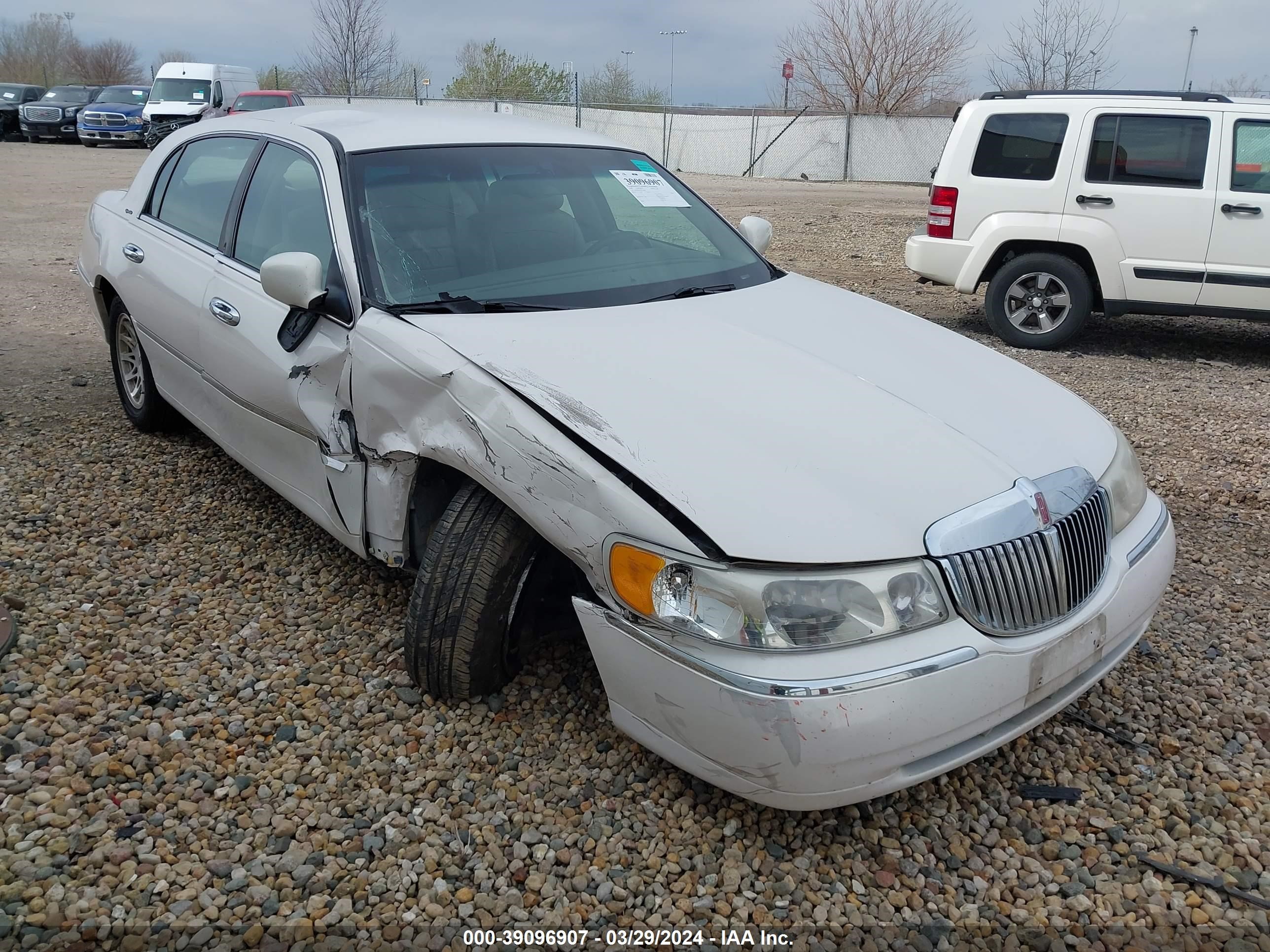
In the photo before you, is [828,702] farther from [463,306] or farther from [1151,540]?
[463,306]

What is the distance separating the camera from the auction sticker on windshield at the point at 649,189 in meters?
3.85

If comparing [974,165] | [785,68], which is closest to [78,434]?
[974,165]

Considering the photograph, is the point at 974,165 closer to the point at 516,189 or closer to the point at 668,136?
the point at 516,189

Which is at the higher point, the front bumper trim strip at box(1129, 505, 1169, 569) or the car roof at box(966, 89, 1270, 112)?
the car roof at box(966, 89, 1270, 112)

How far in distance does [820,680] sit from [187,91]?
27.1m

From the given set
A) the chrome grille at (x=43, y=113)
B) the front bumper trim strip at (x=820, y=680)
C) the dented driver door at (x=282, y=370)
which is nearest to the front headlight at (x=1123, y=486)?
the front bumper trim strip at (x=820, y=680)

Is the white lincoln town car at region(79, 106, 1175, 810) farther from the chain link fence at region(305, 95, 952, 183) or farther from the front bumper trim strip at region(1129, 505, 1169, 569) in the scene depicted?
the chain link fence at region(305, 95, 952, 183)

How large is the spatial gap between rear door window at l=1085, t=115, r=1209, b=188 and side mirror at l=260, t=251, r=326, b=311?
A: 629cm

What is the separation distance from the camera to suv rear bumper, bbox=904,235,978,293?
780cm

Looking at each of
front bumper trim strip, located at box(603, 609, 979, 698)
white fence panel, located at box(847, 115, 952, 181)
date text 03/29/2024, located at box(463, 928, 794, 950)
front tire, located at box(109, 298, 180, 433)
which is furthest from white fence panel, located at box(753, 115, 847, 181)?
date text 03/29/2024, located at box(463, 928, 794, 950)

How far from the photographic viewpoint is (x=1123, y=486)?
2.81 meters

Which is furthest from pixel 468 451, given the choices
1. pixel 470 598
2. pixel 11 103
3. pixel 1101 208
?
pixel 11 103

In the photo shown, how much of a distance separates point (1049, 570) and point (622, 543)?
101cm

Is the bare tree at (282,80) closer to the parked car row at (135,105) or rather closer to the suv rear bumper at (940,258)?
the parked car row at (135,105)
